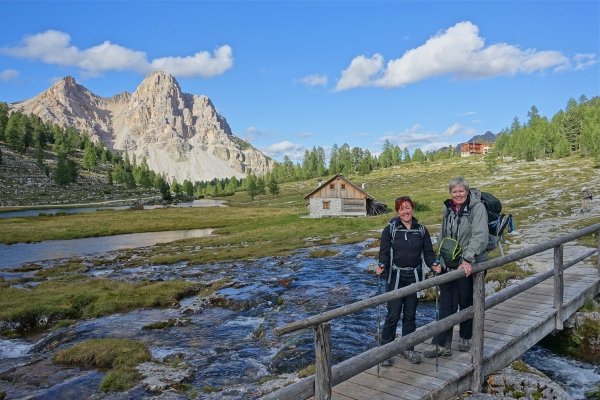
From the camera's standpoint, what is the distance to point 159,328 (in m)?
19.0

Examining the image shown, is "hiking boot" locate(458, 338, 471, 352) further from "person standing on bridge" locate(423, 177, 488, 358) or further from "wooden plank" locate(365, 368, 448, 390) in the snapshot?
"wooden plank" locate(365, 368, 448, 390)

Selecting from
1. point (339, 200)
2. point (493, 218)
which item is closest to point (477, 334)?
point (493, 218)

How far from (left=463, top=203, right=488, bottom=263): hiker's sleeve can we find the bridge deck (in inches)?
87.1

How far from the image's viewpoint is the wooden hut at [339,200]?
241ft

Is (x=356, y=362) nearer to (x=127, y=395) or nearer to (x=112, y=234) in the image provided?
(x=127, y=395)

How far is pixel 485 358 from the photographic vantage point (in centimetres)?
846

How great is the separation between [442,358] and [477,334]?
2.93 feet

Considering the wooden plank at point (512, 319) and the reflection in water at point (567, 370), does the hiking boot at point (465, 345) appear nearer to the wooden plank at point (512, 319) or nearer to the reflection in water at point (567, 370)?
the wooden plank at point (512, 319)

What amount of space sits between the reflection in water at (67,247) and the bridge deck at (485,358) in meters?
45.0

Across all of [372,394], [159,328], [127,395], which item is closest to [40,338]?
[159,328]

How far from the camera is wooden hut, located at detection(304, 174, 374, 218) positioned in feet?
241

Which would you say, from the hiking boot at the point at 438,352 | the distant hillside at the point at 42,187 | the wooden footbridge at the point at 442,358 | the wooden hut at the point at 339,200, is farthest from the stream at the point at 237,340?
the distant hillside at the point at 42,187

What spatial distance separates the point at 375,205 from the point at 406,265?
70.3 meters

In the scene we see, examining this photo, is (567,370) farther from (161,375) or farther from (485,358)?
(161,375)
